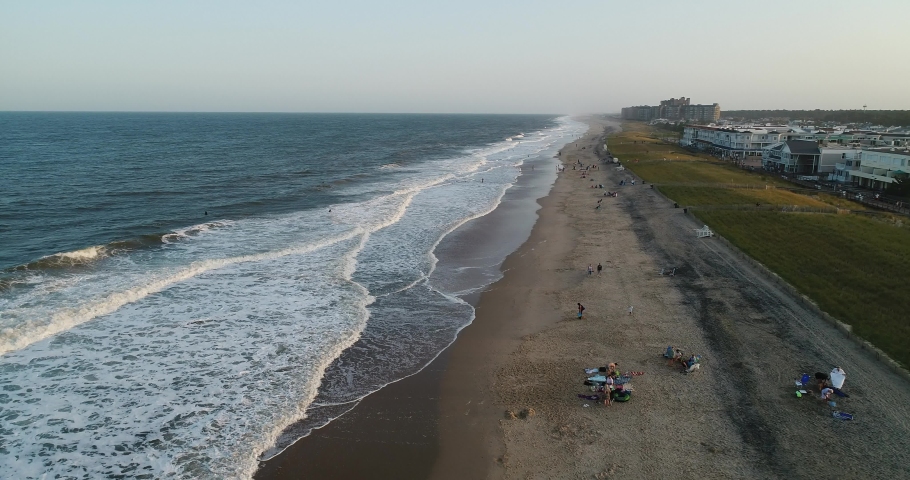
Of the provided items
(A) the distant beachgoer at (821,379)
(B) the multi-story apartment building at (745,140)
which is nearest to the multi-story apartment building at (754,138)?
(B) the multi-story apartment building at (745,140)

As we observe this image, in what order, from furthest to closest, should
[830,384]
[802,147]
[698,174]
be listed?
[802,147] < [698,174] < [830,384]

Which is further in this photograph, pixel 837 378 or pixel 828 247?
pixel 828 247

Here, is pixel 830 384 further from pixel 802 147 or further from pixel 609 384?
pixel 802 147

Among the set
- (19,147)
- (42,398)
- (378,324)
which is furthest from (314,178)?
(19,147)

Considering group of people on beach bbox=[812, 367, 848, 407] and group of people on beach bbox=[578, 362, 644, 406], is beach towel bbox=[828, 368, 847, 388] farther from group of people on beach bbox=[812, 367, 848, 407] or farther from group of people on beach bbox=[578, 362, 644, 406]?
group of people on beach bbox=[578, 362, 644, 406]

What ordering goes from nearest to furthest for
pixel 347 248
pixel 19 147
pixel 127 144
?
pixel 347 248
pixel 19 147
pixel 127 144

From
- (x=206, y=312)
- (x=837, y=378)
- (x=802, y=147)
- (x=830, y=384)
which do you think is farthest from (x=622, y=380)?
(x=802, y=147)

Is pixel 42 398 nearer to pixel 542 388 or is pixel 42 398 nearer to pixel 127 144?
pixel 542 388
